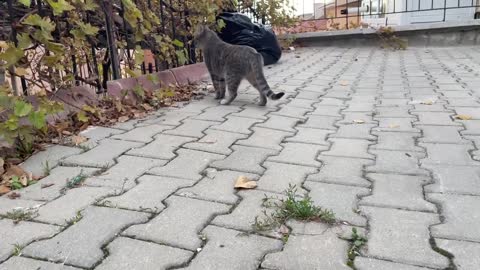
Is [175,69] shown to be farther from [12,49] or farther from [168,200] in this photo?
[168,200]

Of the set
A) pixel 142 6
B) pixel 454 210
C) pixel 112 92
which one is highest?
pixel 142 6

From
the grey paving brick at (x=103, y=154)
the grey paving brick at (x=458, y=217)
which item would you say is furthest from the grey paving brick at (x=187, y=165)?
the grey paving brick at (x=458, y=217)

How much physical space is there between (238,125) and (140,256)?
77.6 inches

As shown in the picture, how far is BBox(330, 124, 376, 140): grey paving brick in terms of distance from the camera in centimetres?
321

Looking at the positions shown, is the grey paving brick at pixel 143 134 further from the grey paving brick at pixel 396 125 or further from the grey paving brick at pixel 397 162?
the grey paving brick at pixel 396 125

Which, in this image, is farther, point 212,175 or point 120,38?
point 120,38

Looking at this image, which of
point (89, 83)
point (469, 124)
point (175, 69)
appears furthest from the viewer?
point (175, 69)

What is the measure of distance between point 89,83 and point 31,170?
150 cm

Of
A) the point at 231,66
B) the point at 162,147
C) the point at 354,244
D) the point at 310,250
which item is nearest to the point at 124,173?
the point at 162,147

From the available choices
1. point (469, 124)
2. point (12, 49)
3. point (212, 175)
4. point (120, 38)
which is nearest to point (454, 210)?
point (212, 175)

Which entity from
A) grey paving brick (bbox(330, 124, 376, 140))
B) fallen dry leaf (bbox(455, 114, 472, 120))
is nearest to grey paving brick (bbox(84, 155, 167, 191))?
grey paving brick (bbox(330, 124, 376, 140))

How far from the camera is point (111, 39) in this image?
156 inches

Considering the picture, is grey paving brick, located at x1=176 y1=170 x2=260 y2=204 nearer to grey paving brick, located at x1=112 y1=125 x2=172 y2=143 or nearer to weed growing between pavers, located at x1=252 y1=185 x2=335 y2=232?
weed growing between pavers, located at x1=252 y1=185 x2=335 y2=232

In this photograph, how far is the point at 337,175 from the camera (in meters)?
2.43
